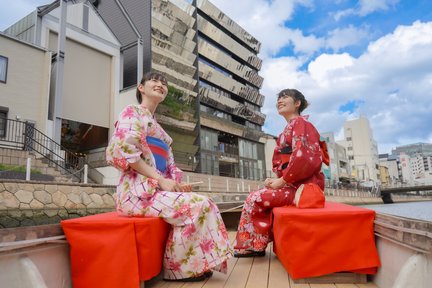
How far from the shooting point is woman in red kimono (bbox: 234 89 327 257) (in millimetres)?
2377

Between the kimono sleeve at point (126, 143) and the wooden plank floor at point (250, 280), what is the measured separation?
80cm

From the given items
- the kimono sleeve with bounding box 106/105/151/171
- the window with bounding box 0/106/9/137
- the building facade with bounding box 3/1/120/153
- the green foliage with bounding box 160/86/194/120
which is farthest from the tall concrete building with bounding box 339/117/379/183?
the kimono sleeve with bounding box 106/105/151/171

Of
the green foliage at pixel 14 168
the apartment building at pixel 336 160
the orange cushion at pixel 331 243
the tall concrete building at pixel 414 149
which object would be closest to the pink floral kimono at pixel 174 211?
the orange cushion at pixel 331 243

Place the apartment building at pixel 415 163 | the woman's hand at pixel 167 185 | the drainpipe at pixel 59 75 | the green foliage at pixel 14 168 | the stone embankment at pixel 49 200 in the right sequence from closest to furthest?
the woman's hand at pixel 167 185, the stone embankment at pixel 49 200, the green foliage at pixel 14 168, the drainpipe at pixel 59 75, the apartment building at pixel 415 163

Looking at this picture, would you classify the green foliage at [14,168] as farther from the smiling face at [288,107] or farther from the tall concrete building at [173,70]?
the smiling face at [288,107]

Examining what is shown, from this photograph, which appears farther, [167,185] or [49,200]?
[49,200]

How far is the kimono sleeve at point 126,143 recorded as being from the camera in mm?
1979

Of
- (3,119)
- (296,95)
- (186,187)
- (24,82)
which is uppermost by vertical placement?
(24,82)

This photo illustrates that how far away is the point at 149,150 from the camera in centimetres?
213

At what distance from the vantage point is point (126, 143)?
199 cm

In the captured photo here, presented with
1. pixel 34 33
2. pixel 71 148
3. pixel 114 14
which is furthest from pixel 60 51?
pixel 114 14

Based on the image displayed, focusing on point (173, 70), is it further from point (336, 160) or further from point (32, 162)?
point (336, 160)

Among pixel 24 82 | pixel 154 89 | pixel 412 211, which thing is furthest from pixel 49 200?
pixel 412 211

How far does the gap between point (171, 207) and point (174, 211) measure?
0.03 m
